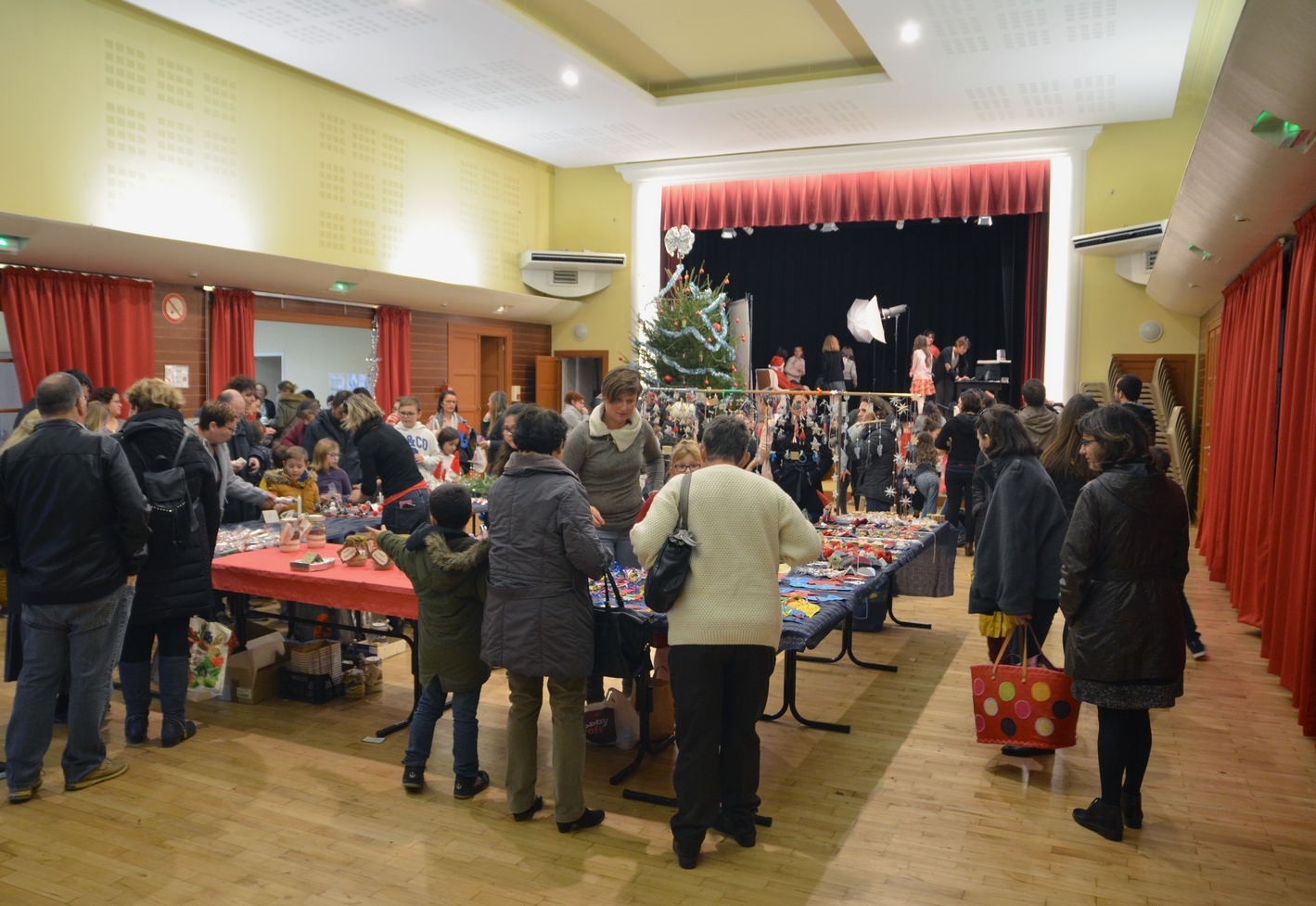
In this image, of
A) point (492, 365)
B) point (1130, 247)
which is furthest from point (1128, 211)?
point (492, 365)

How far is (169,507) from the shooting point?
12.8 feet

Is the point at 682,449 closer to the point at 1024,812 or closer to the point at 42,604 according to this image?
the point at 1024,812

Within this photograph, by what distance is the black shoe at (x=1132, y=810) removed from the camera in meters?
3.42

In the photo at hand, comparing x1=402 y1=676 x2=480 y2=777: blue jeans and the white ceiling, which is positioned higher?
the white ceiling

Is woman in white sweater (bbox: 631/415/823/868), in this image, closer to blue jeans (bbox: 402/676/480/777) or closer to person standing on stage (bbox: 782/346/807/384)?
blue jeans (bbox: 402/676/480/777)

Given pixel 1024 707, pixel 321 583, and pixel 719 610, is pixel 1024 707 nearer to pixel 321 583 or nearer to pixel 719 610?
pixel 719 610

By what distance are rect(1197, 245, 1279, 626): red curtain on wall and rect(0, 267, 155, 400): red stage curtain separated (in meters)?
9.22

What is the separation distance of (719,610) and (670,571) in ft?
0.66

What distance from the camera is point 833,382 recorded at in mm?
15062

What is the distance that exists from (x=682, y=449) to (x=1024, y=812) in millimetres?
2208

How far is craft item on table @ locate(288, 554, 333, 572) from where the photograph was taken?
435 centimetres

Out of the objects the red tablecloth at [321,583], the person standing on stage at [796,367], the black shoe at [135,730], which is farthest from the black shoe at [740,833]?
the person standing on stage at [796,367]

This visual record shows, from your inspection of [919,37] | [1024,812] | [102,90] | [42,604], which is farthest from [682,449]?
[102,90]

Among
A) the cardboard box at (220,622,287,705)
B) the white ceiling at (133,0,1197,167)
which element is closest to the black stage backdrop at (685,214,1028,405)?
the white ceiling at (133,0,1197,167)
